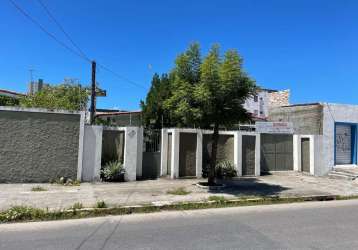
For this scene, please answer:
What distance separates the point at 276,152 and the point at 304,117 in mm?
3149

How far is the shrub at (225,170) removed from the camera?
16.3 meters

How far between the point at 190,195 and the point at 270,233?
16.1ft

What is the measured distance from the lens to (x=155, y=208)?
31.8 ft

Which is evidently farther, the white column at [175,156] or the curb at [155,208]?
the white column at [175,156]

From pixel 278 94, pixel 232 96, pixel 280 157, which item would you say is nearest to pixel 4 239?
pixel 232 96

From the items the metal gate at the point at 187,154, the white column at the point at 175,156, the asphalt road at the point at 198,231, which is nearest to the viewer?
the asphalt road at the point at 198,231

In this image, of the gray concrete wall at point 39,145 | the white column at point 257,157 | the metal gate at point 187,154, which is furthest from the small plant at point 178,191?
the white column at point 257,157

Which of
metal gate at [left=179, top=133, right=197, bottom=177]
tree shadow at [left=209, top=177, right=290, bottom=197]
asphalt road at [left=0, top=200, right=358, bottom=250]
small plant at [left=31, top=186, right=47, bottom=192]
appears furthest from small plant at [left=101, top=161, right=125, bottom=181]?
asphalt road at [left=0, top=200, right=358, bottom=250]

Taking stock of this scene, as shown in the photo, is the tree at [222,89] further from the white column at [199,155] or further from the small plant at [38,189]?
the small plant at [38,189]

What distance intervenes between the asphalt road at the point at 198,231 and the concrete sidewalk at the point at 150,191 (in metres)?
1.73

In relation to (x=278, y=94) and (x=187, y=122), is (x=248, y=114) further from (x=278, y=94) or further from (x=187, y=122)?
(x=278, y=94)

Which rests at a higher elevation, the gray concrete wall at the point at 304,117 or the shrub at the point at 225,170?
the gray concrete wall at the point at 304,117

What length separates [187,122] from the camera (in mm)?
12344

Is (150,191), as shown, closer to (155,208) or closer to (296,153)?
(155,208)
